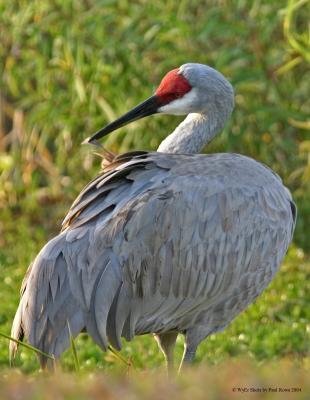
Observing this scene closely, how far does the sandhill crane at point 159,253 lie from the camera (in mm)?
5184

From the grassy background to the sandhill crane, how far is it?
77.6 inches

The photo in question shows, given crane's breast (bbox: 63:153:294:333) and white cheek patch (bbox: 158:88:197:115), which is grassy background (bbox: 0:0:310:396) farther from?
crane's breast (bbox: 63:153:294:333)

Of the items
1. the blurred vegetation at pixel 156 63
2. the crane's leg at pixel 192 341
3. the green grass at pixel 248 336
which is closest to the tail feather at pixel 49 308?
the crane's leg at pixel 192 341

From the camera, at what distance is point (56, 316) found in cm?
514

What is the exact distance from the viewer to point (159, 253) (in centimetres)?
534

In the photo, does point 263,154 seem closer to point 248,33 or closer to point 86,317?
point 248,33

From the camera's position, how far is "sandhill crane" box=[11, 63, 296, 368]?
5184 mm

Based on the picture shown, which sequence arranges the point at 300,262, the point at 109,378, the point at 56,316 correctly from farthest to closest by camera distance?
the point at 300,262
the point at 56,316
the point at 109,378

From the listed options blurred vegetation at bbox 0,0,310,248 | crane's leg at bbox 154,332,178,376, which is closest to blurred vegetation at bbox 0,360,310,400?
crane's leg at bbox 154,332,178,376

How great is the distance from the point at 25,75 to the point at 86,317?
4354 mm

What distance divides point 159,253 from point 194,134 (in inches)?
47.0

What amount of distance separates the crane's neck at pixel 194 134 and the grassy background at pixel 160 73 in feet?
4.42

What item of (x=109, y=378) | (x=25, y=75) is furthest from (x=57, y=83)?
(x=109, y=378)

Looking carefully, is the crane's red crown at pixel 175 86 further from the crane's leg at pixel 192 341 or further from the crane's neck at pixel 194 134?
the crane's leg at pixel 192 341
